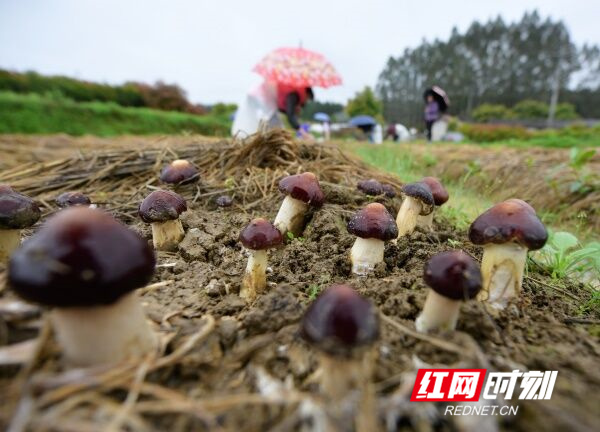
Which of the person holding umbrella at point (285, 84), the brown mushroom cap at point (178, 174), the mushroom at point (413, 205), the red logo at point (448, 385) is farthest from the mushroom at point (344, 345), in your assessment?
the person holding umbrella at point (285, 84)

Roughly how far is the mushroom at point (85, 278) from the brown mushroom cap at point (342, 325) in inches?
22.2

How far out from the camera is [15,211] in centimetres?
188

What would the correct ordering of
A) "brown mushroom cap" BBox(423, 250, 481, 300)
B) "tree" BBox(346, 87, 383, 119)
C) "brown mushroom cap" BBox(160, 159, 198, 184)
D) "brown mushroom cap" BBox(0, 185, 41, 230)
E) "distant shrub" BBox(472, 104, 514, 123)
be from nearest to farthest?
1. "brown mushroom cap" BBox(423, 250, 481, 300)
2. "brown mushroom cap" BBox(0, 185, 41, 230)
3. "brown mushroom cap" BBox(160, 159, 198, 184)
4. "distant shrub" BBox(472, 104, 514, 123)
5. "tree" BBox(346, 87, 383, 119)

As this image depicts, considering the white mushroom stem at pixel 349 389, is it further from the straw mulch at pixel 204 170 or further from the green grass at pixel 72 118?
the green grass at pixel 72 118

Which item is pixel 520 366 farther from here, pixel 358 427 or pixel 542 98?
pixel 542 98

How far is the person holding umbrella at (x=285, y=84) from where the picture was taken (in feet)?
22.4

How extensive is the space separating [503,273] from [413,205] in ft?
2.83

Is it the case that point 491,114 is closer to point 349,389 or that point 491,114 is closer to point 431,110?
point 431,110

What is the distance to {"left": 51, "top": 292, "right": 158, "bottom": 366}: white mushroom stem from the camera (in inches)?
42.3

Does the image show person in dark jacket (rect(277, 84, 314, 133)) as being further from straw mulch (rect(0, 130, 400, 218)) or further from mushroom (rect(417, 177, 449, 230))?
mushroom (rect(417, 177, 449, 230))

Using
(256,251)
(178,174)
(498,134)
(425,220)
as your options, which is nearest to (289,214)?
(256,251)

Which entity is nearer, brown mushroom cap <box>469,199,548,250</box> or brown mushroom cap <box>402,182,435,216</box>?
brown mushroom cap <box>469,199,548,250</box>

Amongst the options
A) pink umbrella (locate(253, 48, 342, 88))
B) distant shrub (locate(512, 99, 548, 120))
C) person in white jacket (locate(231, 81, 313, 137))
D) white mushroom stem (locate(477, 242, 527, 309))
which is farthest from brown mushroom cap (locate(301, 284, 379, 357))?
distant shrub (locate(512, 99, 548, 120))

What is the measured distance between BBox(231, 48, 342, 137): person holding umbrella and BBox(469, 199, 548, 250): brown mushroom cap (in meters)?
5.09
